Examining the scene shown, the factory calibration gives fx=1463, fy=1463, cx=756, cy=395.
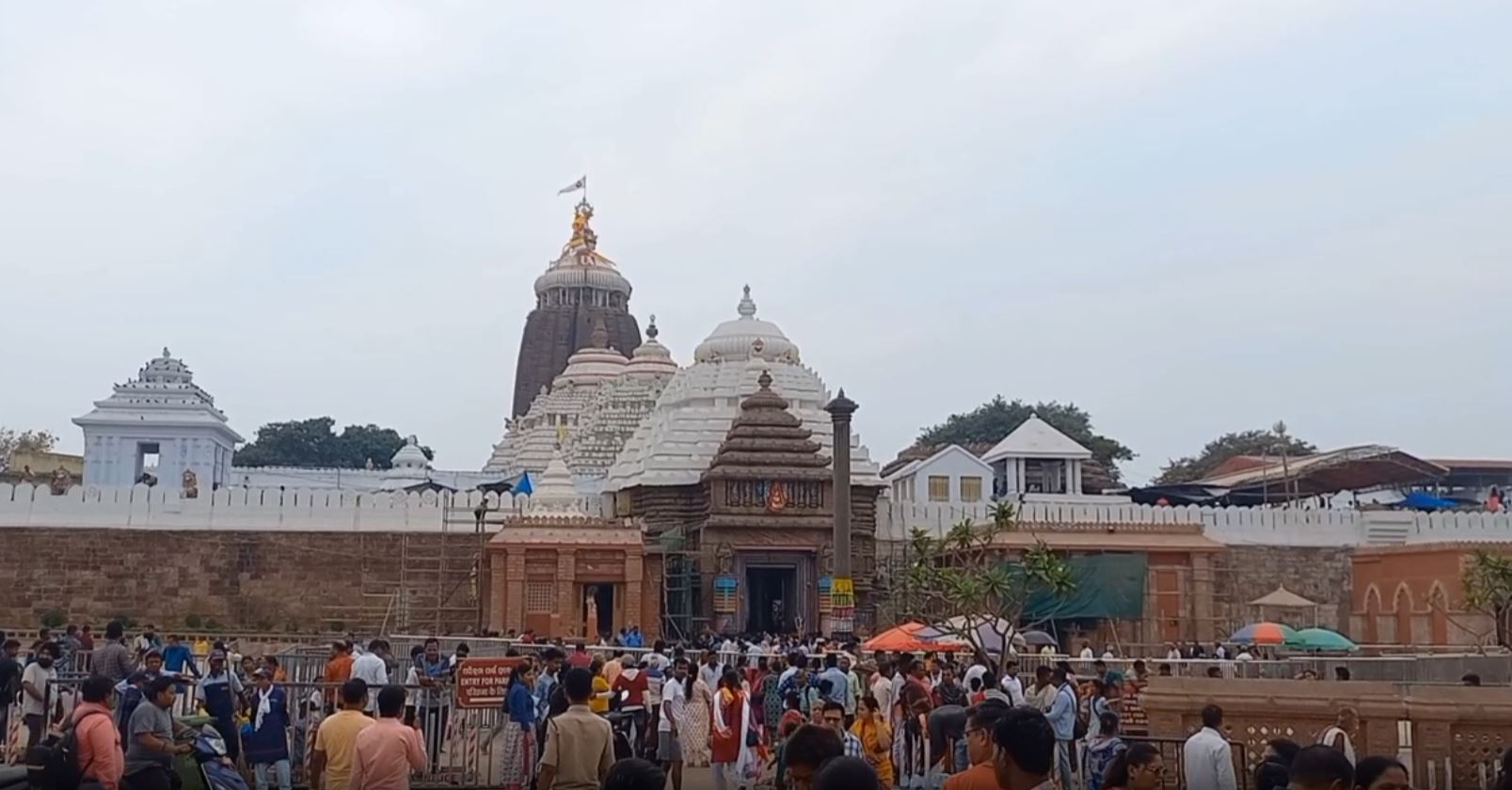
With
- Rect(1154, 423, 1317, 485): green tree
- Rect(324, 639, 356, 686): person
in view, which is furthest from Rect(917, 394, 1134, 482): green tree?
Rect(324, 639, 356, 686): person

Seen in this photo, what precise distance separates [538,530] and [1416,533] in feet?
69.0

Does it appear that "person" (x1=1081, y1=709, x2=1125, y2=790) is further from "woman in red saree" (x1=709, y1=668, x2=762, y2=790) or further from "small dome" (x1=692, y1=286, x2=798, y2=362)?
"small dome" (x1=692, y1=286, x2=798, y2=362)

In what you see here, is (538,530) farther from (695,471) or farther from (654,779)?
(654,779)

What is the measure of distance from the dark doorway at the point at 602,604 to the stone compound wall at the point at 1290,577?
1373 centimetres

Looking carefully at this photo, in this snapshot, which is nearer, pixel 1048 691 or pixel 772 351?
pixel 1048 691

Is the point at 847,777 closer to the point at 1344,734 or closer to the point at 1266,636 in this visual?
the point at 1344,734

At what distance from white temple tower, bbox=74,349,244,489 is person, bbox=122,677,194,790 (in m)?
41.0

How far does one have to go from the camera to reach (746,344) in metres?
36.6

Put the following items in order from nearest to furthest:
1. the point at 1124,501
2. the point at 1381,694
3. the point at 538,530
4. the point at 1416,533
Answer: the point at 1381,694, the point at 538,530, the point at 1416,533, the point at 1124,501

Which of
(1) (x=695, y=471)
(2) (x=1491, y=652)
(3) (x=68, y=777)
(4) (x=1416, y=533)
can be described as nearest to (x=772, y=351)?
(1) (x=695, y=471)

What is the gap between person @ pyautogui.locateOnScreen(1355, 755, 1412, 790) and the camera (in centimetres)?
515

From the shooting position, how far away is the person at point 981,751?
5117mm

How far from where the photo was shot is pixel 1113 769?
19.4 feet

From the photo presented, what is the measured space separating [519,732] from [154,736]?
4131 millimetres
